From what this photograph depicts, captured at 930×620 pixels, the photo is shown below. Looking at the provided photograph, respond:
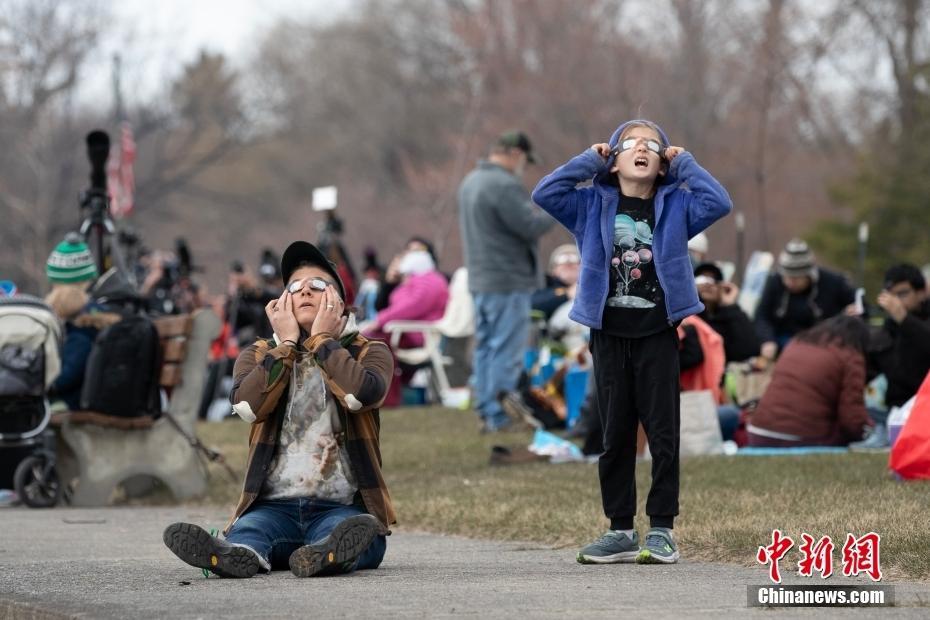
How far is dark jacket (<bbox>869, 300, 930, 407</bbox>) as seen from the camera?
40.2ft

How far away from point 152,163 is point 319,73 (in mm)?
13783

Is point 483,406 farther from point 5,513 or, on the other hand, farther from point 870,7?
point 870,7

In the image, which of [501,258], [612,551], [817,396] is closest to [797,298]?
[501,258]

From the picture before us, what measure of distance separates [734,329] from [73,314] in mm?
4900

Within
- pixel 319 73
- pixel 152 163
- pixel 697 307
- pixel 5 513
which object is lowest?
pixel 5 513

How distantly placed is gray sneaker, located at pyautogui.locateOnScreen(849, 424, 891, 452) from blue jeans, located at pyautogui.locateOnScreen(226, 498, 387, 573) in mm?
5969

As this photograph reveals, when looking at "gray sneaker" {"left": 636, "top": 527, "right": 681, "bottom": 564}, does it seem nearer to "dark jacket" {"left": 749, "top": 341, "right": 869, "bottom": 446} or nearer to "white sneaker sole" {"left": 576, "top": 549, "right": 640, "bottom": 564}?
"white sneaker sole" {"left": 576, "top": 549, "right": 640, "bottom": 564}

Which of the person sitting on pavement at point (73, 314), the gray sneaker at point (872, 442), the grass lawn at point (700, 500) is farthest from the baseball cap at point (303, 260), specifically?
the gray sneaker at point (872, 442)

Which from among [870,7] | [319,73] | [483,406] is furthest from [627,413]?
[319,73]

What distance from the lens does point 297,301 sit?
24.0 feet

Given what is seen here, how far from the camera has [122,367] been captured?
11.4 metres

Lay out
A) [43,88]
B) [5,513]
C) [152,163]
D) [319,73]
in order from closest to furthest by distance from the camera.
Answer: [5,513] < [43,88] < [152,163] < [319,73]

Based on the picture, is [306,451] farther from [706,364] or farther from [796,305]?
[796,305]

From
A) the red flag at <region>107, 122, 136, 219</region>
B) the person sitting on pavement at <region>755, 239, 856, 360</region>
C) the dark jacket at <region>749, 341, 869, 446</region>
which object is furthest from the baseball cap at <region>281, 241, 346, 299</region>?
the red flag at <region>107, 122, 136, 219</region>
